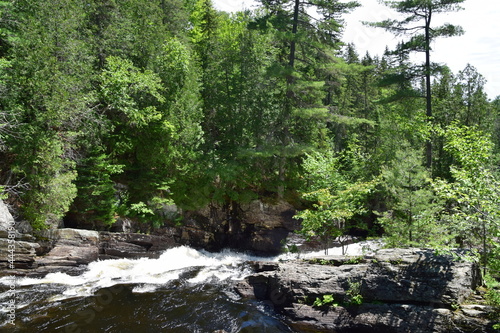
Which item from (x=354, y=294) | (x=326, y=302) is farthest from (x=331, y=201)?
(x=326, y=302)

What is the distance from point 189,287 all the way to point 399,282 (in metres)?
7.33

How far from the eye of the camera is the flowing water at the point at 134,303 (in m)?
8.08

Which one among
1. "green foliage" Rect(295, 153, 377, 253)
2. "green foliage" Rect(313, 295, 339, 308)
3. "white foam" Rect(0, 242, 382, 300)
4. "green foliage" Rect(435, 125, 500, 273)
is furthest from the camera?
"green foliage" Rect(295, 153, 377, 253)

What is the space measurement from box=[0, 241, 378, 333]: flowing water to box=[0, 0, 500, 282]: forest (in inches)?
111

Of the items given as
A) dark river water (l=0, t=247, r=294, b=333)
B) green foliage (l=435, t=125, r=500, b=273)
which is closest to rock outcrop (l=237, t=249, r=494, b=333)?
→ dark river water (l=0, t=247, r=294, b=333)

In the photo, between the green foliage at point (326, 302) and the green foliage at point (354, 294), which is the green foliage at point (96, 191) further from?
the green foliage at point (354, 294)

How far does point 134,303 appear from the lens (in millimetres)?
9523

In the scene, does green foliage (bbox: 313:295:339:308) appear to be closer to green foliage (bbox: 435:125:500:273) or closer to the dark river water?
the dark river water

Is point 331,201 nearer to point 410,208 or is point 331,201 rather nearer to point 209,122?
point 410,208

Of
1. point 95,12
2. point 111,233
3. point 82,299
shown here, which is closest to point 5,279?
point 82,299

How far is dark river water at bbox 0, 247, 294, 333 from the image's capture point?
26.5 ft

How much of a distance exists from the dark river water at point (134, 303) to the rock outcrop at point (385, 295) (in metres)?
0.95

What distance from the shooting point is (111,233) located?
13992 millimetres

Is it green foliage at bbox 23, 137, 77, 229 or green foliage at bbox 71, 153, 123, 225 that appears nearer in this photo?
green foliage at bbox 23, 137, 77, 229
